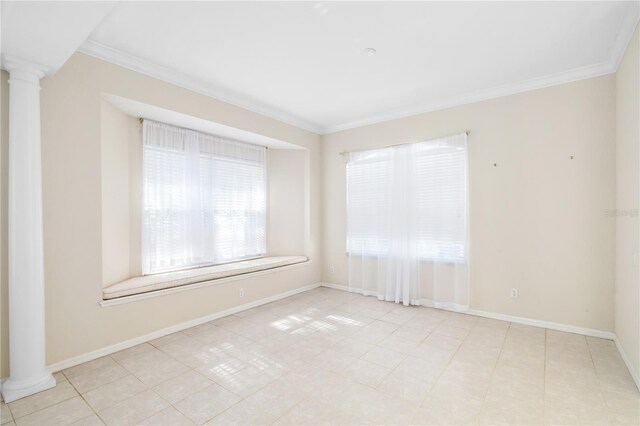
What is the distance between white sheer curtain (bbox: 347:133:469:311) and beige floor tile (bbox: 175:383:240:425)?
113 inches

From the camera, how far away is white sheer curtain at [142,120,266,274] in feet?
12.2

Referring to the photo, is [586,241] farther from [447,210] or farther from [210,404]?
[210,404]

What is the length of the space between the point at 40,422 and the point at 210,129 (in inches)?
131

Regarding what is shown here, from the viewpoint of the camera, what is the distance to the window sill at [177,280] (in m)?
2.92

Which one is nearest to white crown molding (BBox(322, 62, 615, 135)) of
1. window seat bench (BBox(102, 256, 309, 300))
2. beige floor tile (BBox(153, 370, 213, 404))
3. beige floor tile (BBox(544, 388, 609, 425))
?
window seat bench (BBox(102, 256, 309, 300))

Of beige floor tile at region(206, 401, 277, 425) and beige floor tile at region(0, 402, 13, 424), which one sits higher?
beige floor tile at region(0, 402, 13, 424)

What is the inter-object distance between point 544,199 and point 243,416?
3.74 m

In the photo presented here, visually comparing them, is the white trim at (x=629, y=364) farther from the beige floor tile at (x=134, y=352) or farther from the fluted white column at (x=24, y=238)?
the fluted white column at (x=24, y=238)

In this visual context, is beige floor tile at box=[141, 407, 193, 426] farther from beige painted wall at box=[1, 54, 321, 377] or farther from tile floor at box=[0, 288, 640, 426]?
beige painted wall at box=[1, 54, 321, 377]

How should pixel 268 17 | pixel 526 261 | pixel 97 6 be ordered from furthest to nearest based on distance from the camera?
pixel 526 261, pixel 268 17, pixel 97 6

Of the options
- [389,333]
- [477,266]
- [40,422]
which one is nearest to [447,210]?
[477,266]

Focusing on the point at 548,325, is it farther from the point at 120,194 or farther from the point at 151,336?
the point at 120,194

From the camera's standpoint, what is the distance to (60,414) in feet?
6.46

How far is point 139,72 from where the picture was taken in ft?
9.93
